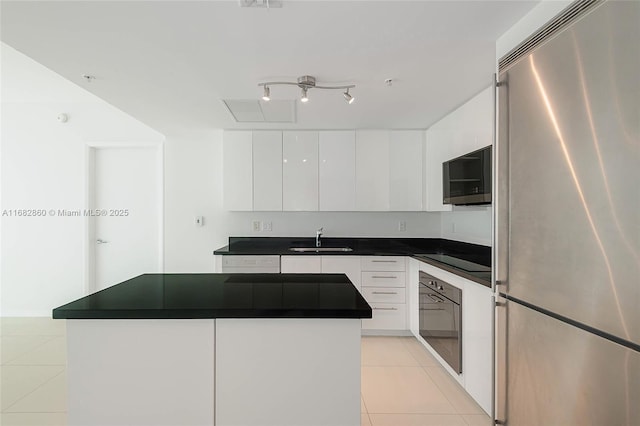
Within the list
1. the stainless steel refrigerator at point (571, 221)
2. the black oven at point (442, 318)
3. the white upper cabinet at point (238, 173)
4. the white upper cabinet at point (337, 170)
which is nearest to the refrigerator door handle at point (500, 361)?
the stainless steel refrigerator at point (571, 221)

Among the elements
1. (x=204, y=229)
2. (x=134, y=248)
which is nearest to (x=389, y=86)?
(x=204, y=229)

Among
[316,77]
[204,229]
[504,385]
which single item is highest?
[316,77]

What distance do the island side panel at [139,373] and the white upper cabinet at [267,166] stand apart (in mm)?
2452

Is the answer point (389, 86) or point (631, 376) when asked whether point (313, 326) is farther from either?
point (389, 86)

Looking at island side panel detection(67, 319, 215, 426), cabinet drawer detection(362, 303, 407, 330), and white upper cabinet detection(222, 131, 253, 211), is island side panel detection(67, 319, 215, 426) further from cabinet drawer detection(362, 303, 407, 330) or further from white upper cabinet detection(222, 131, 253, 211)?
white upper cabinet detection(222, 131, 253, 211)

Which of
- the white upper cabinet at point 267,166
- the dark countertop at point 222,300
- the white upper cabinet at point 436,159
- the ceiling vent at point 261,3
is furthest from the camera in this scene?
the white upper cabinet at point 267,166

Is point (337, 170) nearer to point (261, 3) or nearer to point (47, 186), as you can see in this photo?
point (261, 3)

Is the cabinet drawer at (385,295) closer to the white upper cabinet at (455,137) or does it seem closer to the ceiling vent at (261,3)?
the white upper cabinet at (455,137)

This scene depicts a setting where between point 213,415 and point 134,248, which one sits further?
point 134,248

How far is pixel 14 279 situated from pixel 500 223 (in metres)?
5.50

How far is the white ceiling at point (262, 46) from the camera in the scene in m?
1.55

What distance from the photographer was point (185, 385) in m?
1.28

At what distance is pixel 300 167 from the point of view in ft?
12.0

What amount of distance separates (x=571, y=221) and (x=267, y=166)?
2939mm
